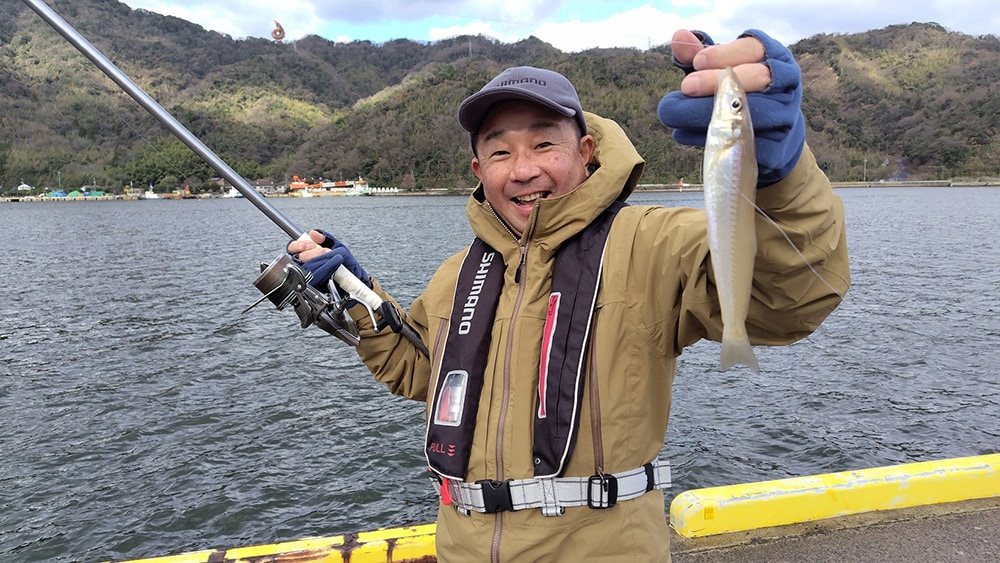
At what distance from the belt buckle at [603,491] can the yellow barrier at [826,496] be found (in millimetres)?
2165

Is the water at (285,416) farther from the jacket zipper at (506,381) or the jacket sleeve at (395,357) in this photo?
the jacket zipper at (506,381)

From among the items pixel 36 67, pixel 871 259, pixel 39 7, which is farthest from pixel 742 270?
pixel 36 67

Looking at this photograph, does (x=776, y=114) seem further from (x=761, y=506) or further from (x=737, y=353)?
(x=761, y=506)

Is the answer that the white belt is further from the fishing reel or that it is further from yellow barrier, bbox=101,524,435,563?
yellow barrier, bbox=101,524,435,563

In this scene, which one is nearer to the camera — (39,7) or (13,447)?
(39,7)

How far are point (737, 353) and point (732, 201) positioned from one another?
407 mm

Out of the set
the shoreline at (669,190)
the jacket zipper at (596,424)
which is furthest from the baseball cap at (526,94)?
the shoreline at (669,190)

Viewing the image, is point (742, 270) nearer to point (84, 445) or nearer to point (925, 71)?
point (84, 445)

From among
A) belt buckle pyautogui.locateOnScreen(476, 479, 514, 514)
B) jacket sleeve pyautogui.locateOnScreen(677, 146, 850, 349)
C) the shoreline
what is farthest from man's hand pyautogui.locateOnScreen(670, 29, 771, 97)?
the shoreline

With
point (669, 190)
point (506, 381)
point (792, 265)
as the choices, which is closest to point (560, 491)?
point (506, 381)

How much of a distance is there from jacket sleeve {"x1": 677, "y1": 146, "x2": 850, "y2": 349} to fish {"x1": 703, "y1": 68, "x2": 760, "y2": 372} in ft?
0.28

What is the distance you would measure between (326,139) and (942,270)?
150754mm

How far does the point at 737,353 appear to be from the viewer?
158cm

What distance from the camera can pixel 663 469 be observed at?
2096 mm
